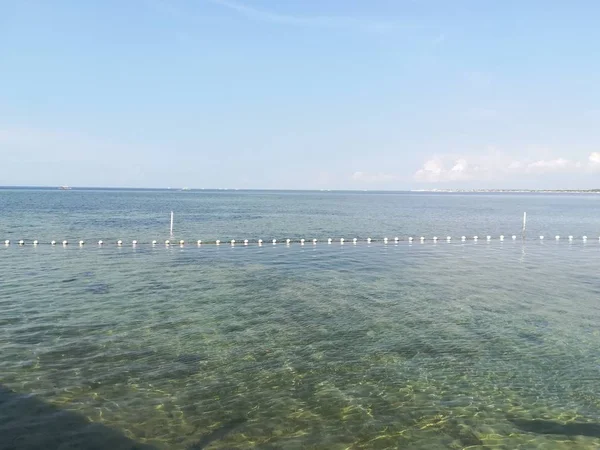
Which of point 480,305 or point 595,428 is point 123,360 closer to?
point 595,428

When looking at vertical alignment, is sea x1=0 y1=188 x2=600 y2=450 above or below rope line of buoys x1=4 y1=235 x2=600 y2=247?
below

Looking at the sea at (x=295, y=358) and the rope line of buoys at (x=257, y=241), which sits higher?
the rope line of buoys at (x=257, y=241)

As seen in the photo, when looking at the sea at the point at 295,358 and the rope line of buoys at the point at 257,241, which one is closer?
the sea at the point at 295,358

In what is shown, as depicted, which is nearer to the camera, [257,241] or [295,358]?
[295,358]

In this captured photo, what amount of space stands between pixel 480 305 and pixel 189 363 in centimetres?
1473

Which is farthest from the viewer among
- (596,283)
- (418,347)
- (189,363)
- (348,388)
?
(596,283)

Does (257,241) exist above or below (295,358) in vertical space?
above

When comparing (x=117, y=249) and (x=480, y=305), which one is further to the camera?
(x=117, y=249)

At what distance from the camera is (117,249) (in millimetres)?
40156

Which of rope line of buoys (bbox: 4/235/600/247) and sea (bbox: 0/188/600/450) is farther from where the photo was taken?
rope line of buoys (bbox: 4/235/600/247)

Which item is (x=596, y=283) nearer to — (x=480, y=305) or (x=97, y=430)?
(x=480, y=305)

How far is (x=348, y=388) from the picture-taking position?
41.1 feet

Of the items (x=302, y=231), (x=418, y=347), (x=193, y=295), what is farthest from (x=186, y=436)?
(x=302, y=231)

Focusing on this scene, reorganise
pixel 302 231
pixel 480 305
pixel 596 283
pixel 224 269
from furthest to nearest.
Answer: pixel 302 231 < pixel 224 269 < pixel 596 283 < pixel 480 305
